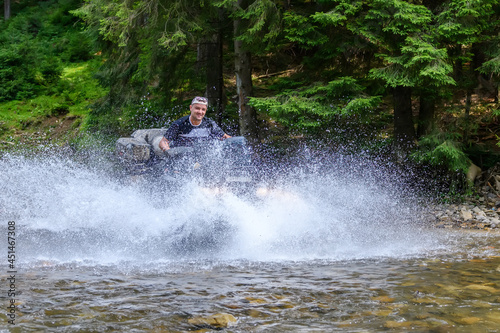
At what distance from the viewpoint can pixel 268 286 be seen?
5297mm

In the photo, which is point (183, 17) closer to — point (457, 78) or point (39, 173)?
point (39, 173)

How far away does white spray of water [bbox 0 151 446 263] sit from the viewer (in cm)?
703

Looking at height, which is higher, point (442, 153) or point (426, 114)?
point (426, 114)

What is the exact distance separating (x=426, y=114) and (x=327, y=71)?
2.68m

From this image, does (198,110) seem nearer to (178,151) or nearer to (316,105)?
(178,151)

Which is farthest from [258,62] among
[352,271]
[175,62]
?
[352,271]

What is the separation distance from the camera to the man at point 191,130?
8117mm

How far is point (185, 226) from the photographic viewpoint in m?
7.13

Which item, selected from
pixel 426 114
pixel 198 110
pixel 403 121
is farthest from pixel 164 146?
pixel 426 114

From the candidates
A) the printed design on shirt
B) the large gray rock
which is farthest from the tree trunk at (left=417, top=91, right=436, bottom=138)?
the large gray rock

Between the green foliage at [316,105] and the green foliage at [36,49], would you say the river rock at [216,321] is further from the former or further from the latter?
the green foliage at [36,49]

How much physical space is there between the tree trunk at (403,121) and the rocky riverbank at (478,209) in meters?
1.68

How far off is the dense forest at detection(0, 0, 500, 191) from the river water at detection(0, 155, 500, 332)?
1.77 meters

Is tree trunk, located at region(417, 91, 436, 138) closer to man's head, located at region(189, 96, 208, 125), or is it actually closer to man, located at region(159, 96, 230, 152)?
man, located at region(159, 96, 230, 152)
